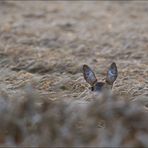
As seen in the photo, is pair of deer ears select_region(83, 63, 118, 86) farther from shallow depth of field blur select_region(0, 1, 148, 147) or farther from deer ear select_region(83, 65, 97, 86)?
shallow depth of field blur select_region(0, 1, 148, 147)

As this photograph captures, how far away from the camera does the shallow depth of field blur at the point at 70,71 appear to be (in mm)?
2953

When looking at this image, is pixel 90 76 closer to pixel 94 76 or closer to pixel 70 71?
pixel 94 76

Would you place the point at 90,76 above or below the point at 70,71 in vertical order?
above

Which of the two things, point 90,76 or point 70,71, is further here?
point 70,71

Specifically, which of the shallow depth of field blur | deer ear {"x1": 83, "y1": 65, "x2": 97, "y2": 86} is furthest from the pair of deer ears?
the shallow depth of field blur

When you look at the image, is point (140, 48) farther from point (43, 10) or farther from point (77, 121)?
point (77, 121)

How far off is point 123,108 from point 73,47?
2815 mm

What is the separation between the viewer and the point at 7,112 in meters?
3.06

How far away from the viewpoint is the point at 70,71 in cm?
488

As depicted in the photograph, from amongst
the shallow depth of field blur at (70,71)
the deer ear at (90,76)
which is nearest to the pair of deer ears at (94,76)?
the deer ear at (90,76)

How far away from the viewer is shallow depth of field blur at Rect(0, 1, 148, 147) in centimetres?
295

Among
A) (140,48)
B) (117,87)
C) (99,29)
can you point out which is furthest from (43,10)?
(117,87)

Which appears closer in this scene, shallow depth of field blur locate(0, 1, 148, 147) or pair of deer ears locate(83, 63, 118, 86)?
shallow depth of field blur locate(0, 1, 148, 147)

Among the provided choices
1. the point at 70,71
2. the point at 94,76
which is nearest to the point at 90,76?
the point at 94,76
